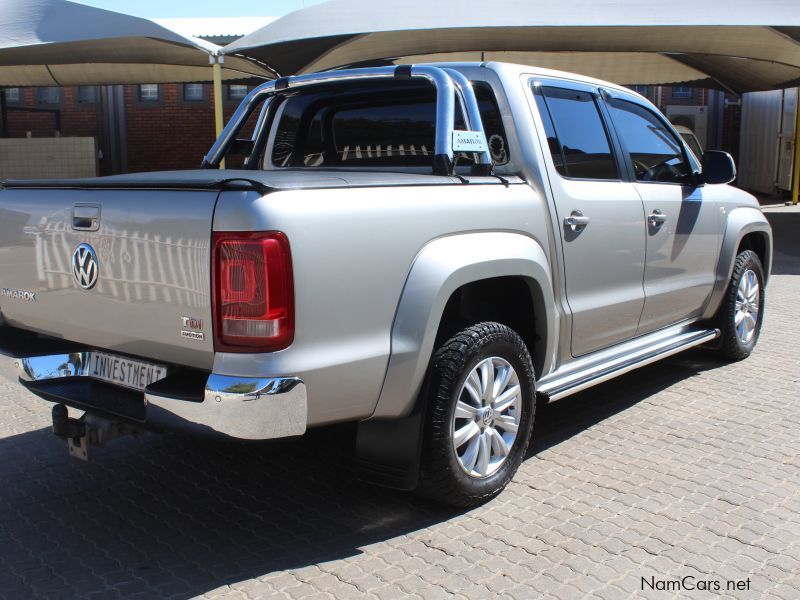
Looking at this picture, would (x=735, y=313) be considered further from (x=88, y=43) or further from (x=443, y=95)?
(x=88, y=43)

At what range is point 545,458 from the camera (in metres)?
4.25

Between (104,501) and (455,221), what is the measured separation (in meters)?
1.99

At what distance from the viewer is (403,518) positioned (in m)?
3.55

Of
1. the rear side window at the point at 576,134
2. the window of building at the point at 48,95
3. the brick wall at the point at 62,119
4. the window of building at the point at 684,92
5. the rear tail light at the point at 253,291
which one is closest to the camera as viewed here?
the rear tail light at the point at 253,291

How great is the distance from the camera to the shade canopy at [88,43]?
43.5 ft

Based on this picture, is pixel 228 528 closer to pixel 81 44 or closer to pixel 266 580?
pixel 266 580

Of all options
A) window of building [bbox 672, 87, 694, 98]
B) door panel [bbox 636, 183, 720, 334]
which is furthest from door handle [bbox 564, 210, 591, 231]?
window of building [bbox 672, 87, 694, 98]

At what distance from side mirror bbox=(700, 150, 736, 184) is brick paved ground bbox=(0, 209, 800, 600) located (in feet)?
4.66

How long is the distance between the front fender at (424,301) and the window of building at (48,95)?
21.1m

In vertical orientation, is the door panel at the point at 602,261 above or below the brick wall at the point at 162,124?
below

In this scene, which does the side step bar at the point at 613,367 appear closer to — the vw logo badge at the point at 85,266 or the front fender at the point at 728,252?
the front fender at the point at 728,252

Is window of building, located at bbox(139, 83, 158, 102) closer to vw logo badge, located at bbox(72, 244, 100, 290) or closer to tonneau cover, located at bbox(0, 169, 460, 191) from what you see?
tonneau cover, located at bbox(0, 169, 460, 191)

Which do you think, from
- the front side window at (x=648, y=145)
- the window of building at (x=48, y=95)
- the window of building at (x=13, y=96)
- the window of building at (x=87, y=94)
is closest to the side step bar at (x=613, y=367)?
the front side window at (x=648, y=145)

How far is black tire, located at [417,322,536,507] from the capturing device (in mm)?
3305
